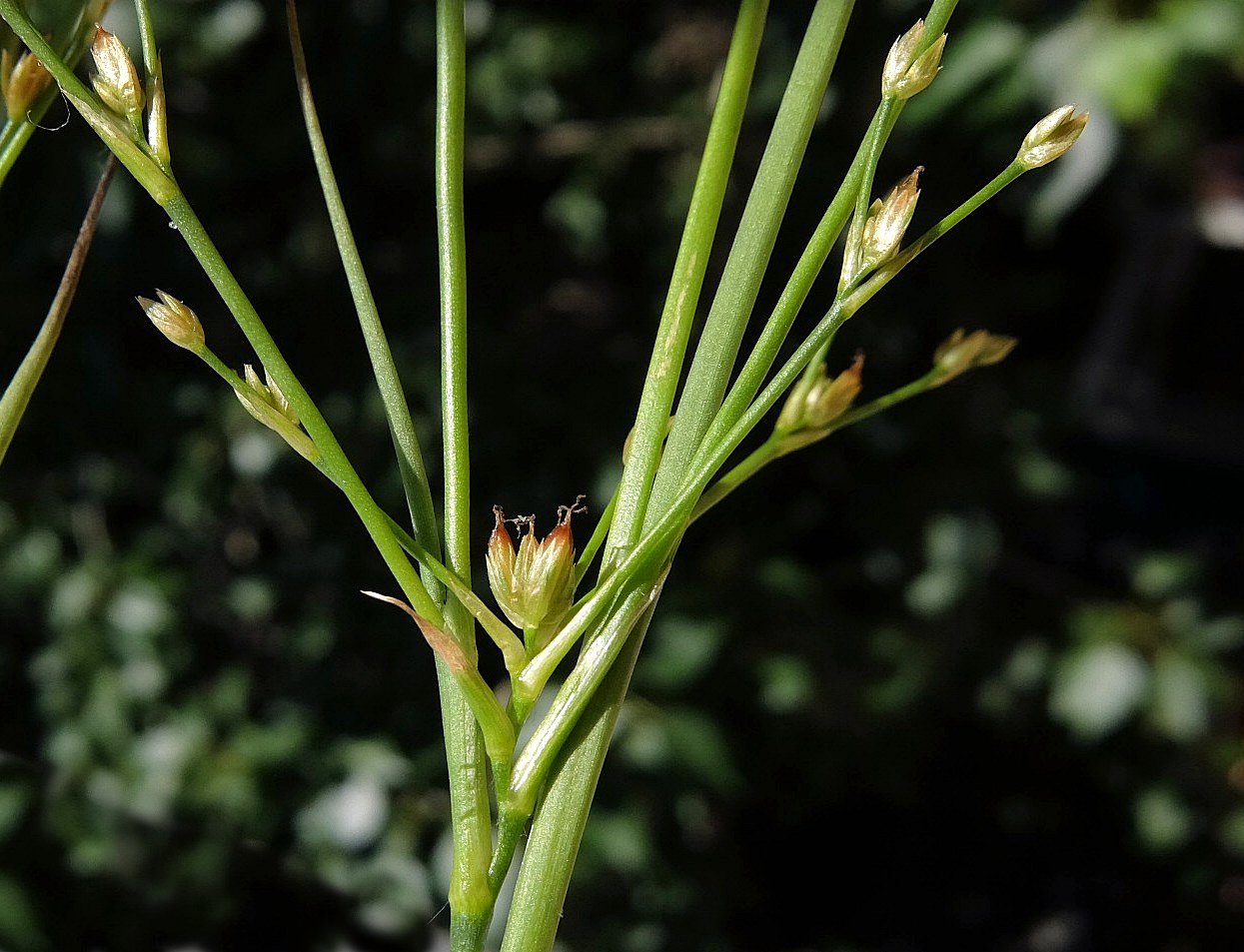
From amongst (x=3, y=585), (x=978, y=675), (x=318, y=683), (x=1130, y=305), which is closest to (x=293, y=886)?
(x=318, y=683)

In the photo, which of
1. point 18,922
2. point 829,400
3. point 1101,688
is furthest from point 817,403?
point 1101,688

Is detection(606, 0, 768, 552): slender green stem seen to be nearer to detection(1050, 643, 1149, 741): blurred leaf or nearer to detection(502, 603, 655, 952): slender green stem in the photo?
detection(502, 603, 655, 952): slender green stem

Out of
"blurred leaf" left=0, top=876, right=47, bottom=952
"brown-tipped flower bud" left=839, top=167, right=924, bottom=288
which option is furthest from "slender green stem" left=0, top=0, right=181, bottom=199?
"blurred leaf" left=0, top=876, right=47, bottom=952

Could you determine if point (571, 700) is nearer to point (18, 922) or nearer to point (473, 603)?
point (473, 603)

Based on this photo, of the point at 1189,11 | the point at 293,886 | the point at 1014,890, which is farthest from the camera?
the point at 1014,890

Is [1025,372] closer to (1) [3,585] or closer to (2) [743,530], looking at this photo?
(2) [743,530]

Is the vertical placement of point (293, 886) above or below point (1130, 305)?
below
